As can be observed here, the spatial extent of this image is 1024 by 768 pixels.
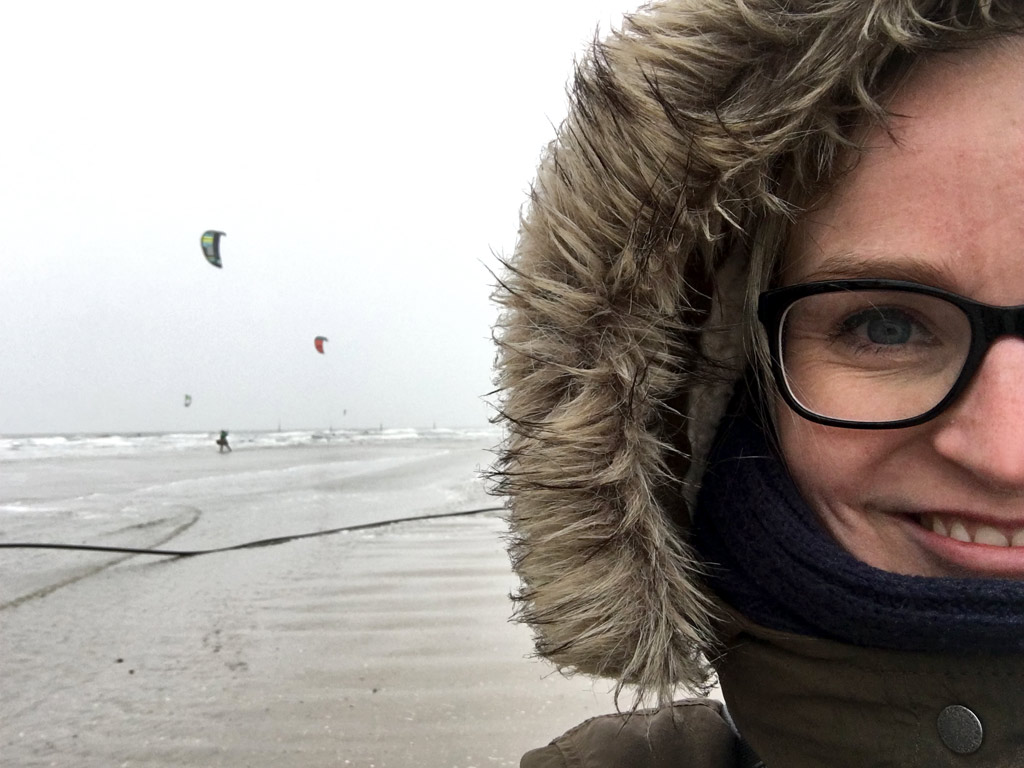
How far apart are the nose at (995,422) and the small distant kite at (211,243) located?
878 inches

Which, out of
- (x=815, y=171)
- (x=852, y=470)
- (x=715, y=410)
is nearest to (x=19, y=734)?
(x=715, y=410)

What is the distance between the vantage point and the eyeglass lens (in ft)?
2.66

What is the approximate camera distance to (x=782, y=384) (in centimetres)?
89

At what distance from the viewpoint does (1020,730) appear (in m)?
0.72

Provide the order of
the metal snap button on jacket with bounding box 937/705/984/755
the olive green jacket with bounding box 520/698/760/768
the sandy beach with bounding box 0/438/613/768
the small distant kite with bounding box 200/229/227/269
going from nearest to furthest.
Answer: the metal snap button on jacket with bounding box 937/705/984/755 < the olive green jacket with bounding box 520/698/760/768 < the sandy beach with bounding box 0/438/613/768 < the small distant kite with bounding box 200/229/227/269

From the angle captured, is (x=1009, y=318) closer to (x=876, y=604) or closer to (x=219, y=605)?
(x=876, y=604)

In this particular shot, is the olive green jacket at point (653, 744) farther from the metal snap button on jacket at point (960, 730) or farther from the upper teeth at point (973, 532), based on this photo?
the upper teeth at point (973, 532)

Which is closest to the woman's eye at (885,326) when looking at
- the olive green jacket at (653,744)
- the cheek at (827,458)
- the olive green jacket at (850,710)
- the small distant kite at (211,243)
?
the cheek at (827,458)

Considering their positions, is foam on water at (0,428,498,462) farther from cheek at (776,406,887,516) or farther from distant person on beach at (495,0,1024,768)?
cheek at (776,406,887,516)

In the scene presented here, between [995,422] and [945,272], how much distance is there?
19 cm

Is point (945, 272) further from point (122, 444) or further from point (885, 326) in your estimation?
point (122, 444)

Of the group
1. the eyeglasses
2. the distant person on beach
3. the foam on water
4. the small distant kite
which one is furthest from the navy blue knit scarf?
the small distant kite

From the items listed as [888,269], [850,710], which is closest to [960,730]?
[850,710]

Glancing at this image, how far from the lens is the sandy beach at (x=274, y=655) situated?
2.31 meters
